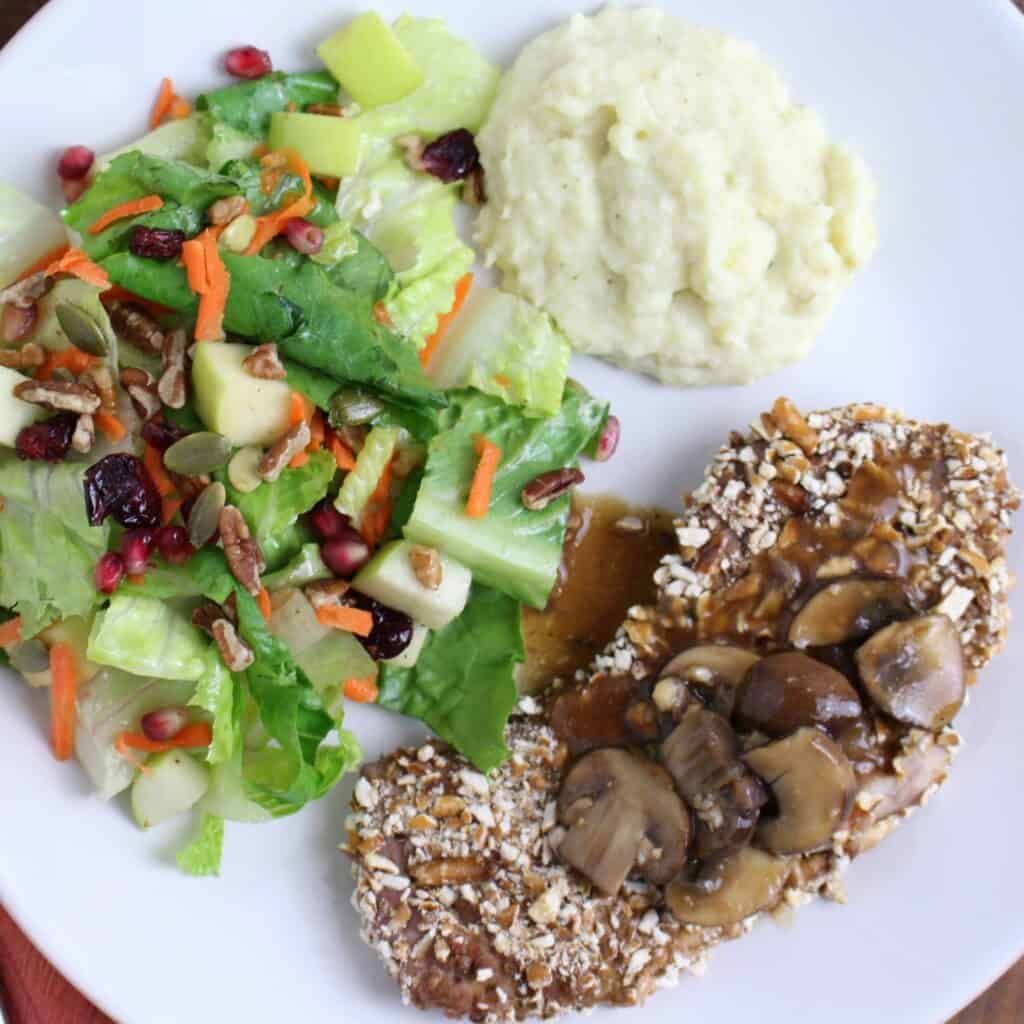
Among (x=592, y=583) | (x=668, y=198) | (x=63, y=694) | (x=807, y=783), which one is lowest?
(x=63, y=694)

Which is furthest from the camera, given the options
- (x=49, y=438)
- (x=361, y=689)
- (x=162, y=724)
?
(x=361, y=689)

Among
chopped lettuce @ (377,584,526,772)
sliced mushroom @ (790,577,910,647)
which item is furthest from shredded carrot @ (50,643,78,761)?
sliced mushroom @ (790,577,910,647)

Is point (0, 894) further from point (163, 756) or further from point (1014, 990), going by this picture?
point (1014, 990)

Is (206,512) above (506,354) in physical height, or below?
below

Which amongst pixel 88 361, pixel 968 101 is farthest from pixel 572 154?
pixel 88 361

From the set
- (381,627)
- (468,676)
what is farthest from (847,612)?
(381,627)

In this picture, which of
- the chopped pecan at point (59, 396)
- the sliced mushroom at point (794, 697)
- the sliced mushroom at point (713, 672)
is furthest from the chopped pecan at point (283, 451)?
the sliced mushroom at point (794, 697)

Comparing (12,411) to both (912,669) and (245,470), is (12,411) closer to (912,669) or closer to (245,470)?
(245,470)
